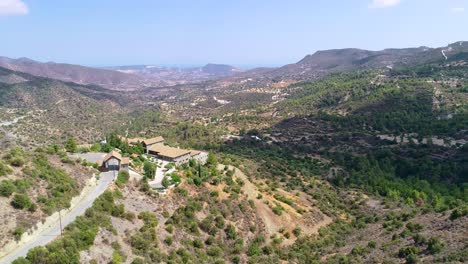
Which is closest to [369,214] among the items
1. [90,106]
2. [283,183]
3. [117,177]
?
[283,183]

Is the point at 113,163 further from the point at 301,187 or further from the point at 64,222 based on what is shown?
the point at 301,187

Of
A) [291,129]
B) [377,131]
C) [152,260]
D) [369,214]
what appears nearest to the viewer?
[152,260]

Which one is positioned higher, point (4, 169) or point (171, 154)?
point (4, 169)

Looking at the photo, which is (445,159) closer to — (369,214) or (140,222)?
(369,214)

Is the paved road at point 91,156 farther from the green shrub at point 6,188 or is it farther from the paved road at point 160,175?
the green shrub at point 6,188

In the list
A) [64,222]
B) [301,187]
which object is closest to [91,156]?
[64,222]
